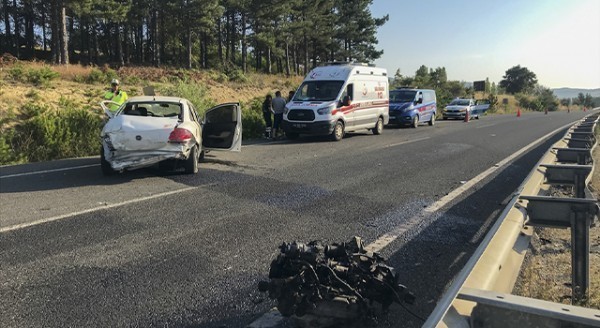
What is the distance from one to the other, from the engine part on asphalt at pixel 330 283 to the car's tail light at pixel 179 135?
18.8ft

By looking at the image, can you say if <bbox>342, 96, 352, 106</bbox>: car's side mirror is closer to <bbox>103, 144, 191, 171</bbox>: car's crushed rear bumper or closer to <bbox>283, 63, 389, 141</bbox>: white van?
<bbox>283, 63, 389, 141</bbox>: white van

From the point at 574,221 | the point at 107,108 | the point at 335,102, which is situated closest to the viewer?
the point at 574,221

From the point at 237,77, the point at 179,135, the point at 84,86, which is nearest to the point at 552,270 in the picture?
the point at 179,135

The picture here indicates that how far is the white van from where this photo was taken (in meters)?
15.4

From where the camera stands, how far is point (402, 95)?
23781mm

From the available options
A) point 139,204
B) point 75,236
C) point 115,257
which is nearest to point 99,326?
point 115,257

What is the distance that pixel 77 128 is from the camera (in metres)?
12.4

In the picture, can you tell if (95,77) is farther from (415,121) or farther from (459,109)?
(459,109)

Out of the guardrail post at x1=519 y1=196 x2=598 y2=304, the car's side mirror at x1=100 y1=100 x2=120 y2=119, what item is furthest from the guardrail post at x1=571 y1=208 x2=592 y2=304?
the car's side mirror at x1=100 y1=100 x2=120 y2=119

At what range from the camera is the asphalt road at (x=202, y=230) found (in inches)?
136

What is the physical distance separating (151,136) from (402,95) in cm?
1798

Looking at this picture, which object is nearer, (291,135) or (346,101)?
(346,101)

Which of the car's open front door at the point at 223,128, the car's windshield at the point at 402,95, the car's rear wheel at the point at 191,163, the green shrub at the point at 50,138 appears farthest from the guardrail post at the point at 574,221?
the car's windshield at the point at 402,95

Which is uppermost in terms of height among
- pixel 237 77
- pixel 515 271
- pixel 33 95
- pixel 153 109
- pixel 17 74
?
pixel 237 77
